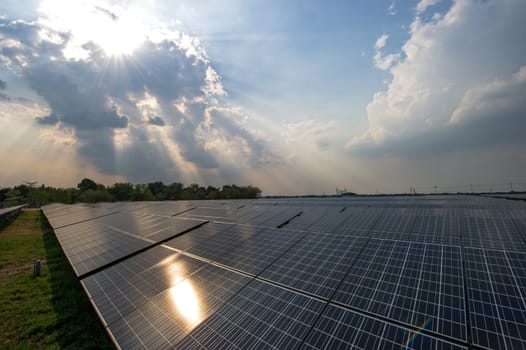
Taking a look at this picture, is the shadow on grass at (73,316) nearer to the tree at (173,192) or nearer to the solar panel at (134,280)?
the solar panel at (134,280)

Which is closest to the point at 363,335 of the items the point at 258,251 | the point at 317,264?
the point at 317,264

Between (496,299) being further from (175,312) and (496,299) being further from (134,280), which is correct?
(134,280)

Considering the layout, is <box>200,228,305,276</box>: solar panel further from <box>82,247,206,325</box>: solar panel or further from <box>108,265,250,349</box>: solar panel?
<box>82,247,206,325</box>: solar panel

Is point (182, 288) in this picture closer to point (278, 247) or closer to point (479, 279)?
point (278, 247)

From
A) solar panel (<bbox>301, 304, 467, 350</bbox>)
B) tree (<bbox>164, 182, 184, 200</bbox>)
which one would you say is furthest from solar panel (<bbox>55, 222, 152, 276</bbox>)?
tree (<bbox>164, 182, 184, 200</bbox>)

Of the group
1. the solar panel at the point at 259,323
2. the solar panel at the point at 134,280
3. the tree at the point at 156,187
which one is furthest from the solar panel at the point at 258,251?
the tree at the point at 156,187

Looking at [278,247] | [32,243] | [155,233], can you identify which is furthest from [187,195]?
[278,247]

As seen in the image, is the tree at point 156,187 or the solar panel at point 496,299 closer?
the solar panel at point 496,299
